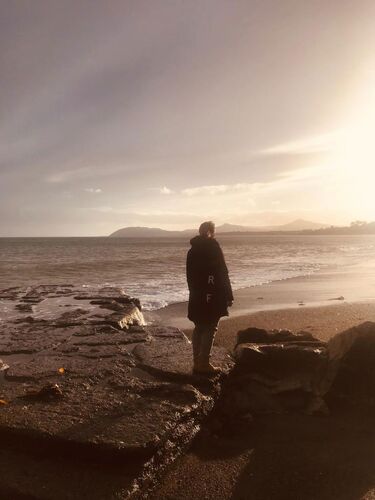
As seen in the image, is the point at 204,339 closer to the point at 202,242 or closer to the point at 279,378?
the point at 279,378

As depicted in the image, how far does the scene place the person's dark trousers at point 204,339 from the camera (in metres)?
5.64

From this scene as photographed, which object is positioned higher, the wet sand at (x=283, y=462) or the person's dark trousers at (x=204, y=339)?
the person's dark trousers at (x=204, y=339)

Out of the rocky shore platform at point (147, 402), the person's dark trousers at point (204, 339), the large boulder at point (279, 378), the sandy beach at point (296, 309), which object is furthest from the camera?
the sandy beach at point (296, 309)

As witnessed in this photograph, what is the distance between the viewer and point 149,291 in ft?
59.4

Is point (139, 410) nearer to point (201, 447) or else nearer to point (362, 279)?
point (201, 447)

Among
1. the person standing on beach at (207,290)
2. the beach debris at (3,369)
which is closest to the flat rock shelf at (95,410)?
the beach debris at (3,369)

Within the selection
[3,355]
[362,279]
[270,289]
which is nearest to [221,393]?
[3,355]

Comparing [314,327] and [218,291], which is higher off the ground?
[218,291]

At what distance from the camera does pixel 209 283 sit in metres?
5.71

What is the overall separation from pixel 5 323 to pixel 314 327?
711 centimetres

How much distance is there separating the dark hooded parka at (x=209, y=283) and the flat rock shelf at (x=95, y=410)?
2.66ft

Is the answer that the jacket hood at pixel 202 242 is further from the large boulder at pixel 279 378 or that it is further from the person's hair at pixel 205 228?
the large boulder at pixel 279 378

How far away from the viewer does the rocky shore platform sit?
140 inches

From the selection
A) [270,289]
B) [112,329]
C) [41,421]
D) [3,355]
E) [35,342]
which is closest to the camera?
[41,421]
